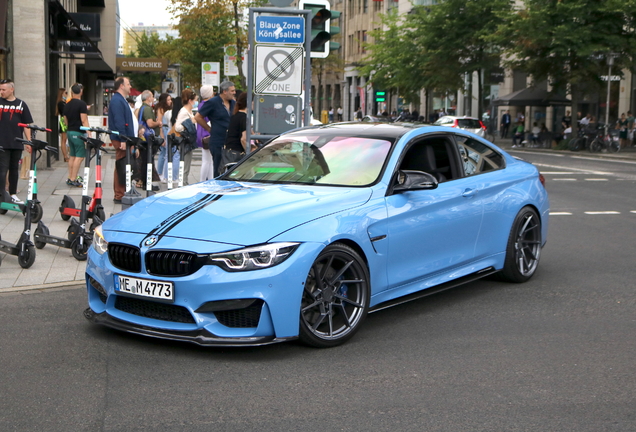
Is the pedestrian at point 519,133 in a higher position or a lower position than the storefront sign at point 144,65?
lower

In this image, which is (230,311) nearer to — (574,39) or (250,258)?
(250,258)

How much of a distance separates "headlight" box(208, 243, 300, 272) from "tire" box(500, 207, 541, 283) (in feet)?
9.86

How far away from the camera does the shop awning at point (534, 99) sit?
43.9 m

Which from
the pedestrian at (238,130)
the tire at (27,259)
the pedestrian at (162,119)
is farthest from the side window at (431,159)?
the pedestrian at (162,119)

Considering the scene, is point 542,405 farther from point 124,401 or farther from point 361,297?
point 124,401

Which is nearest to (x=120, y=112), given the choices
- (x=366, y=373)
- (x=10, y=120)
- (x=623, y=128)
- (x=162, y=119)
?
(x=10, y=120)

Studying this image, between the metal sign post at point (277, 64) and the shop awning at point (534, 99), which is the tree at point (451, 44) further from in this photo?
the metal sign post at point (277, 64)

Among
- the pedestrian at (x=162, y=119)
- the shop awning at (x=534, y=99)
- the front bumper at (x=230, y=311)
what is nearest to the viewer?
the front bumper at (x=230, y=311)

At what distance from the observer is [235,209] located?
18.4ft

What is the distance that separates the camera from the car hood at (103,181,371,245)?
17.3ft

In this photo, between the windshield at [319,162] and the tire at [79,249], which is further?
the tire at [79,249]

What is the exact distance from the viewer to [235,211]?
558cm

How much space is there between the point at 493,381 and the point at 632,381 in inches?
31.7

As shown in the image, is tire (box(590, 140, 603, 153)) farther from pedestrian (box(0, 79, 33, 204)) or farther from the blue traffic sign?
pedestrian (box(0, 79, 33, 204))
